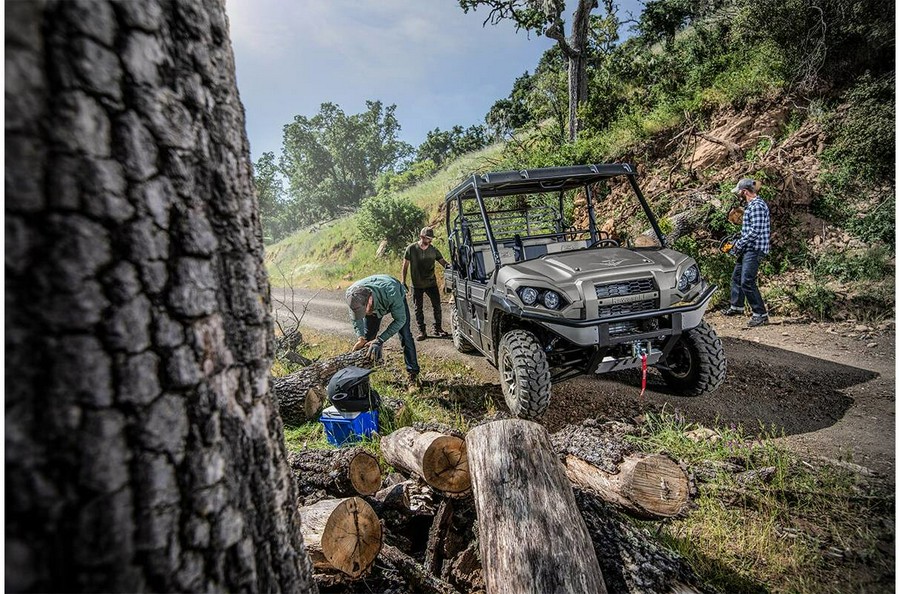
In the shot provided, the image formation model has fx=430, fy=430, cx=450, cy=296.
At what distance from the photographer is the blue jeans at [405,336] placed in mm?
5570

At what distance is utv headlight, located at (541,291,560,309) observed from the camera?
369 cm

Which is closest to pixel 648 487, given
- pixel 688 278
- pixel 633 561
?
pixel 633 561

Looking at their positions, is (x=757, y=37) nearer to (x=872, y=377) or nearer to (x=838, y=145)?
(x=838, y=145)

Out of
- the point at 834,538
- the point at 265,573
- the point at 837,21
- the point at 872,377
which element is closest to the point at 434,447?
the point at 265,573

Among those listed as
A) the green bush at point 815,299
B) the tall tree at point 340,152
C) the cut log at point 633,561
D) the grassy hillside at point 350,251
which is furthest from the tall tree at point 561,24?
the tall tree at point 340,152

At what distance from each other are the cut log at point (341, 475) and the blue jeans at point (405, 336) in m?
2.79

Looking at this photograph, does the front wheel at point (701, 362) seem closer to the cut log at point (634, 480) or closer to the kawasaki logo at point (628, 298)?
the kawasaki logo at point (628, 298)

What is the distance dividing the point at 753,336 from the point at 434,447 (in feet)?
18.4

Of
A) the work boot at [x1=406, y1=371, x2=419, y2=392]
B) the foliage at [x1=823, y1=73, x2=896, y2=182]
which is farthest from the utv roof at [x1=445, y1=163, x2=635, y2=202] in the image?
the foliage at [x1=823, y1=73, x2=896, y2=182]

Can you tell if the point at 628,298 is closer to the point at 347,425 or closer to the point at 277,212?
the point at 347,425

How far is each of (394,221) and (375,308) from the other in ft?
41.1

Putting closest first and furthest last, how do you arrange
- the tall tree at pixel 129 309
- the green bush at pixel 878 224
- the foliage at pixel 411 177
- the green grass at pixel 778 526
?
the tall tree at pixel 129 309, the green grass at pixel 778 526, the green bush at pixel 878 224, the foliage at pixel 411 177

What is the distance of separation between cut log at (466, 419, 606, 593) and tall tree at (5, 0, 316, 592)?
3.60 ft

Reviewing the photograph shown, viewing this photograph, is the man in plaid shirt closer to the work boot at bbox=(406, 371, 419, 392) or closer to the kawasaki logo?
the kawasaki logo
